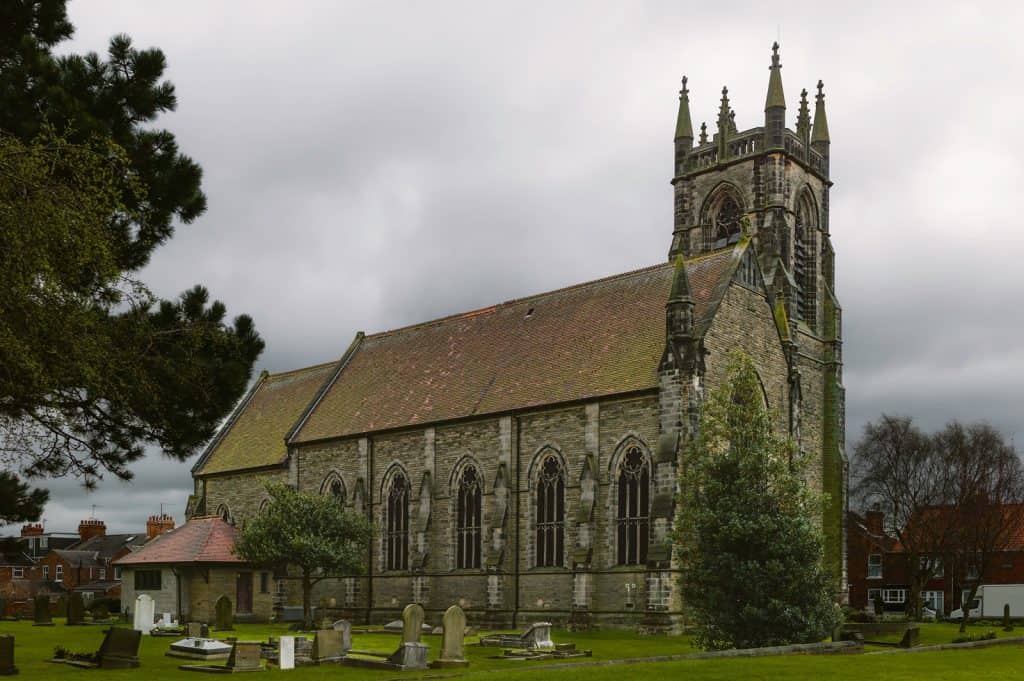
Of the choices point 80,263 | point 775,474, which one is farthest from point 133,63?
point 775,474

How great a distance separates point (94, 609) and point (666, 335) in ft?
104

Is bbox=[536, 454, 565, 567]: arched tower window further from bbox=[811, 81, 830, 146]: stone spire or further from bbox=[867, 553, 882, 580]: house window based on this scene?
bbox=[867, 553, 882, 580]: house window

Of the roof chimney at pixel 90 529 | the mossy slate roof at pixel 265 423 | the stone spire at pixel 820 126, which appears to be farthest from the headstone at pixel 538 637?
the roof chimney at pixel 90 529

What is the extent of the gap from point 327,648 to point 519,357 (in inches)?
783

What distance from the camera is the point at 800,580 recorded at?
2656 cm

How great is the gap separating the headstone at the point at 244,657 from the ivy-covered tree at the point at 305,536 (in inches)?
621

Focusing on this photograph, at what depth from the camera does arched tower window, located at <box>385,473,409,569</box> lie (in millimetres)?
46000

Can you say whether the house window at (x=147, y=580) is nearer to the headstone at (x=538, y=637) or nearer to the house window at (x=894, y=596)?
the headstone at (x=538, y=637)

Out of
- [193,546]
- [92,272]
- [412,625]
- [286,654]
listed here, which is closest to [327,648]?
[286,654]

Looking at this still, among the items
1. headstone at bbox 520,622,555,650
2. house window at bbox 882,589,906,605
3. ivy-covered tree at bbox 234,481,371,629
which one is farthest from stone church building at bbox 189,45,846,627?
house window at bbox 882,589,906,605

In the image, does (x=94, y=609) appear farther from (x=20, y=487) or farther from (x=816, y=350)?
(x=816, y=350)

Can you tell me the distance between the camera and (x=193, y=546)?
48906mm

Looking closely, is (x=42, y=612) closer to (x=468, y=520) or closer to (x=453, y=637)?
(x=468, y=520)

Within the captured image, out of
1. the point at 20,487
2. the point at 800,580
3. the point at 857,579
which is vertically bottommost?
the point at 857,579
